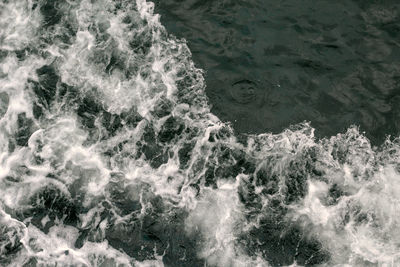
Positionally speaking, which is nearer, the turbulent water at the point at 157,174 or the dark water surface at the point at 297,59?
the turbulent water at the point at 157,174

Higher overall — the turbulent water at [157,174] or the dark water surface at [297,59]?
the dark water surface at [297,59]

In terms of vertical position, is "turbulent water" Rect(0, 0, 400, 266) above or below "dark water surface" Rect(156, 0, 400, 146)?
below

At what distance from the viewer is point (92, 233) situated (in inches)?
454

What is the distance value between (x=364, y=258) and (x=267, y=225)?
235 centimetres

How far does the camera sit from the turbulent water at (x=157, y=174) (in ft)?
37.4

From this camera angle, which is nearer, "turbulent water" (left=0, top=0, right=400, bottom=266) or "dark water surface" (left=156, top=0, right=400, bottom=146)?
"turbulent water" (left=0, top=0, right=400, bottom=266)

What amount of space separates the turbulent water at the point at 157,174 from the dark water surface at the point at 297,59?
0.46 m

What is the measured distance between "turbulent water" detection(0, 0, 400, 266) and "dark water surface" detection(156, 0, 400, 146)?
1.51 feet

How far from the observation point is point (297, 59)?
46.7 feet

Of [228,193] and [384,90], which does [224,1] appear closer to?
[384,90]

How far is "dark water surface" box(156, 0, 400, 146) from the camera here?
13.3 metres

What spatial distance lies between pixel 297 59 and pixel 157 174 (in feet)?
17.8

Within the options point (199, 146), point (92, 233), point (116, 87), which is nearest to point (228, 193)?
point (199, 146)

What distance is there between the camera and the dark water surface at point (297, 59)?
1330 centimetres
